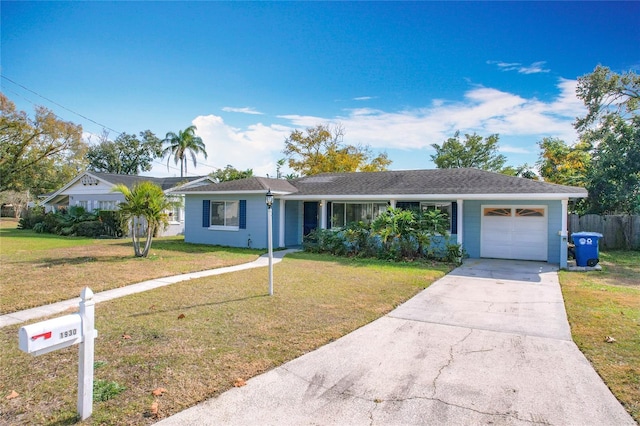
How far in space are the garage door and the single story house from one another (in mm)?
31

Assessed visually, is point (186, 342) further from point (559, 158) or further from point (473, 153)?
point (473, 153)

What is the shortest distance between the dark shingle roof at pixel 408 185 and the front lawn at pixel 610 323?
302cm

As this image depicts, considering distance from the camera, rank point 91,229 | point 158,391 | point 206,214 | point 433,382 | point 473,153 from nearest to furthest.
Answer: point 158,391, point 433,382, point 206,214, point 91,229, point 473,153

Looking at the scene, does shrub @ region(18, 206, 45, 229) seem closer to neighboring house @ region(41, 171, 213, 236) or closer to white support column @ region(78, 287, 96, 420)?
neighboring house @ region(41, 171, 213, 236)

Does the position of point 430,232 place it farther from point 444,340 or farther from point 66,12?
point 66,12

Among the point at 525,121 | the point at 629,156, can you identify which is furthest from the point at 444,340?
the point at 525,121

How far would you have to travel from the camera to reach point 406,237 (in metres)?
12.9

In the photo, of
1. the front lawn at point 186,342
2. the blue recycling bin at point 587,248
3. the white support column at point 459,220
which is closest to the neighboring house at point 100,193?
the front lawn at point 186,342

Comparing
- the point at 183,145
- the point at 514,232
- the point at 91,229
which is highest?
the point at 183,145

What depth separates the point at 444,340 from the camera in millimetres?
5004

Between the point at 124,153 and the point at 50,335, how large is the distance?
49119 millimetres

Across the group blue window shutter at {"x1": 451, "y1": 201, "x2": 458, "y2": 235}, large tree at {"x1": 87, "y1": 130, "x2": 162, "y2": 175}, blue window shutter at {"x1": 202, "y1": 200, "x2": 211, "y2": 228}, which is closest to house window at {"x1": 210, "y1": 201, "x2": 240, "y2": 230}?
blue window shutter at {"x1": 202, "y1": 200, "x2": 211, "y2": 228}

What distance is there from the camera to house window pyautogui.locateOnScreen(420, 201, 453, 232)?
45.5 ft

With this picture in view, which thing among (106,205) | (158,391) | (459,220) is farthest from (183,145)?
(158,391)
